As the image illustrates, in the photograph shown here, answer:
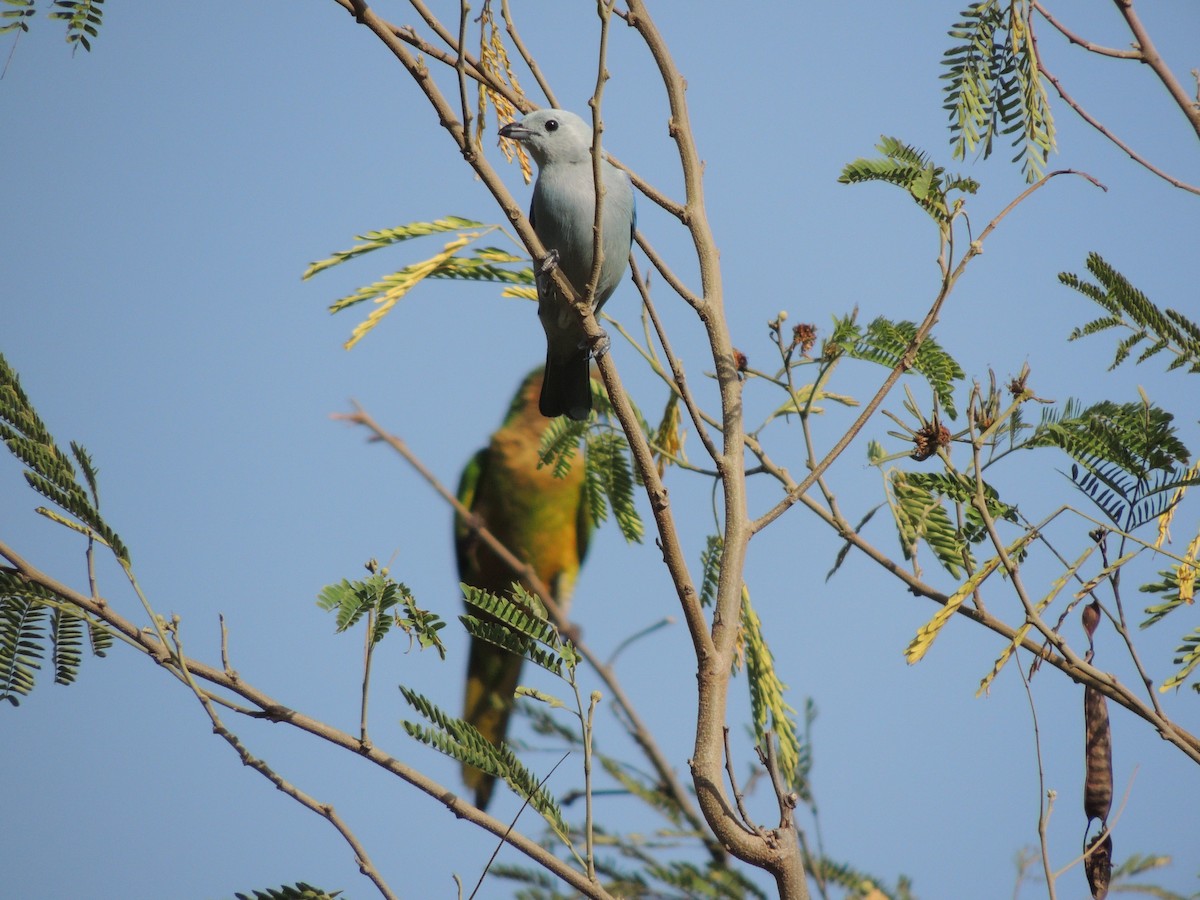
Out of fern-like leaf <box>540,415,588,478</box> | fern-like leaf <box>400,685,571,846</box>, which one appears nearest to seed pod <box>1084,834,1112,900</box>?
fern-like leaf <box>400,685,571,846</box>

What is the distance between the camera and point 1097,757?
241 cm

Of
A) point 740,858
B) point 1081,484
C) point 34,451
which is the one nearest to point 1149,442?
point 1081,484

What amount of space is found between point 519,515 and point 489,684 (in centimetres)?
93

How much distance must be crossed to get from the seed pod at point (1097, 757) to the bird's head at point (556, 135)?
3.11 metres

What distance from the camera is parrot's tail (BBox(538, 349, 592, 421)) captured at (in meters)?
4.50

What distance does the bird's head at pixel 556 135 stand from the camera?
184 inches

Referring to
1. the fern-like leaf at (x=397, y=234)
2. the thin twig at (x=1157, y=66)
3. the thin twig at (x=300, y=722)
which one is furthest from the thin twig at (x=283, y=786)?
the thin twig at (x=1157, y=66)

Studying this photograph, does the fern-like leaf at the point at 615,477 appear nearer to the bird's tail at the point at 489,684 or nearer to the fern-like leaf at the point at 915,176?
the fern-like leaf at the point at 915,176

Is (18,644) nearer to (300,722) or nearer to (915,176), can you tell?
(300,722)

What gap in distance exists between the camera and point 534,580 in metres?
2.28

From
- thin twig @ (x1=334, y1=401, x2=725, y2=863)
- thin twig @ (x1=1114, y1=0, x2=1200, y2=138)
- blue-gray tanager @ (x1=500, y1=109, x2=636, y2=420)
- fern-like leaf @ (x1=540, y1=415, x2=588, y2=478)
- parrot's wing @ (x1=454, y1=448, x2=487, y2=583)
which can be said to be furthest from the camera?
parrot's wing @ (x1=454, y1=448, x2=487, y2=583)

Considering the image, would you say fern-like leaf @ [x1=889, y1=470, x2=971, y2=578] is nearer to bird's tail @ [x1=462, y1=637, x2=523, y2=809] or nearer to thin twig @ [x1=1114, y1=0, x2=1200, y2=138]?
thin twig @ [x1=1114, y1=0, x2=1200, y2=138]

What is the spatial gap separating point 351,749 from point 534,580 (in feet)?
1.83

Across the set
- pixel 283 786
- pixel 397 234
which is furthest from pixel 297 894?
pixel 397 234
